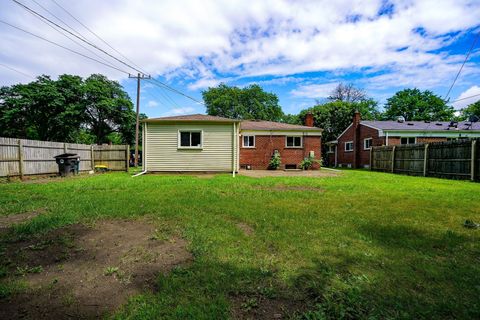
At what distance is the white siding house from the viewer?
1369 centimetres

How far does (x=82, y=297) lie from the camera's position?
2137 mm

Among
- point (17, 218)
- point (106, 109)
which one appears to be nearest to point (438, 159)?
point (17, 218)

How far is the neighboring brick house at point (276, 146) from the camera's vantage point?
1877 centimetres

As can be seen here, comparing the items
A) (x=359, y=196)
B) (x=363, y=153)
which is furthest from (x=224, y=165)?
(x=363, y=153)

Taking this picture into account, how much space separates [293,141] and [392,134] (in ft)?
29.4

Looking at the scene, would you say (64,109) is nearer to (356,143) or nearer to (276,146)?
(276,146)

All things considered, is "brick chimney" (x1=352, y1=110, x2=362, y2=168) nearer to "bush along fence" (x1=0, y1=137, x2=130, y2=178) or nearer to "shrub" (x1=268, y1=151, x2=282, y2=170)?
"shrub" (x1=268, y1=151, x2=282, y2=170)

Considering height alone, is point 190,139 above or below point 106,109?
below

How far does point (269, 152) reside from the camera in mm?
18797

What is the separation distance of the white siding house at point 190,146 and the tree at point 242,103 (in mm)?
34249

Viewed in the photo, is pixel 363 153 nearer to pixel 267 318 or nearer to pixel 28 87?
pixel 267 318

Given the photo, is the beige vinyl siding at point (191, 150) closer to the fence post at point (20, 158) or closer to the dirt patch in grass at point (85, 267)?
the fence post at point (20, 158)

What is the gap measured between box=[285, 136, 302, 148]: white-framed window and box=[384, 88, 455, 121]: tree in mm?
34617

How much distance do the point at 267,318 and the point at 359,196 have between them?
19.0ft
